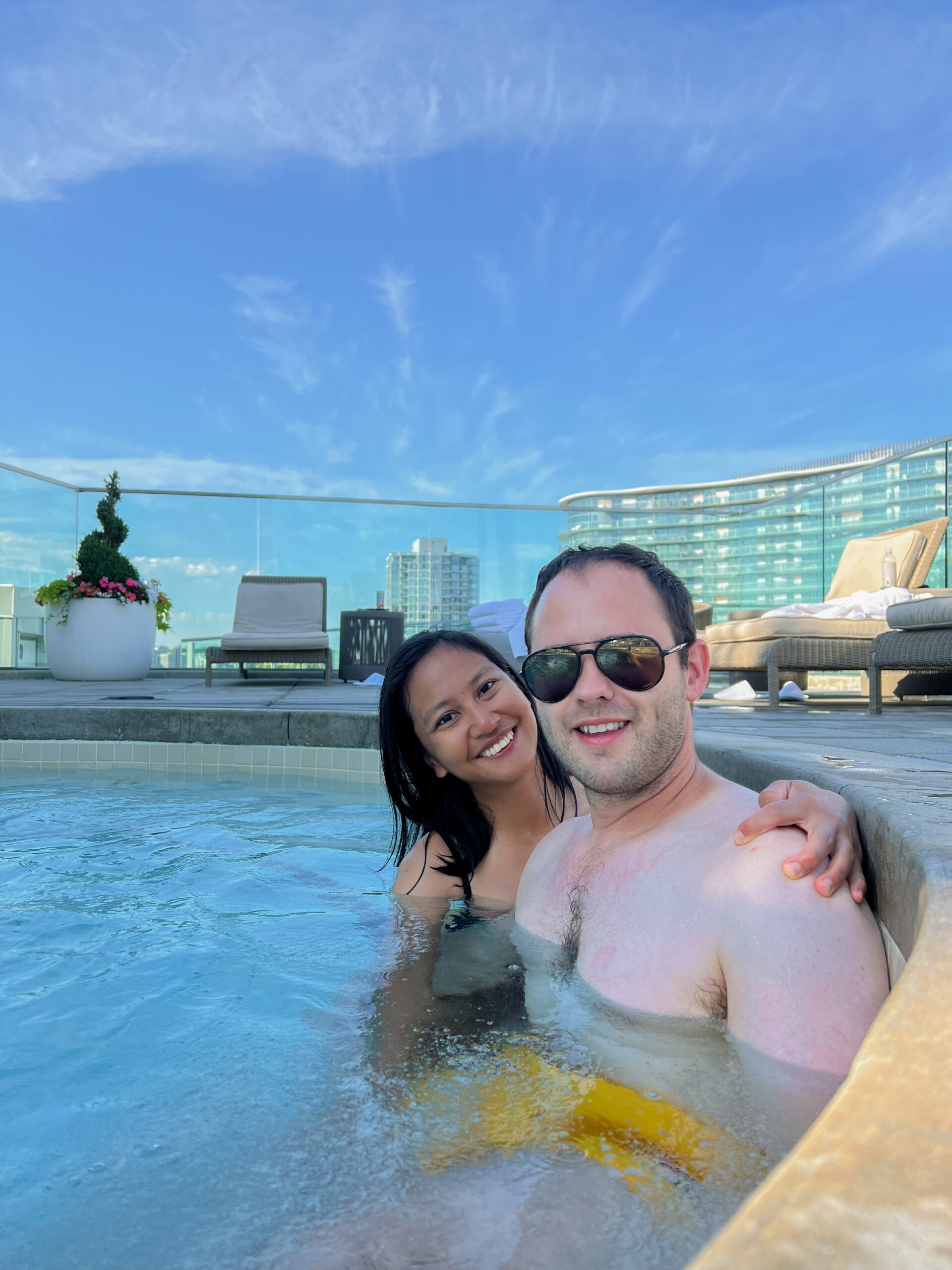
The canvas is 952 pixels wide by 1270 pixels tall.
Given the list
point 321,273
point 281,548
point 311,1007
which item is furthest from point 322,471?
point 311,1007

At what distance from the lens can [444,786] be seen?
257cm

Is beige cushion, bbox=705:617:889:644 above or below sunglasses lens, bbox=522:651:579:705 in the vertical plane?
above

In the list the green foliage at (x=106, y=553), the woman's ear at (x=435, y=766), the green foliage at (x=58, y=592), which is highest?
the green foliage at (x=106, y=553)

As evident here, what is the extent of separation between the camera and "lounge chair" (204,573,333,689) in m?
9.66

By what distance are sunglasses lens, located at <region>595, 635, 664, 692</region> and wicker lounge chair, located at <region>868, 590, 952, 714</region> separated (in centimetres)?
428

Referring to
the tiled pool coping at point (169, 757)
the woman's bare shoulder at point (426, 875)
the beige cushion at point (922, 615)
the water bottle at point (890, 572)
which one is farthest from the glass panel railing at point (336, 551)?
the woman's bare shoulder at point (426, 875)

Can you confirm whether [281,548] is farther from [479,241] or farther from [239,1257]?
[479,241]

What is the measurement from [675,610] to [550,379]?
51.9 meters

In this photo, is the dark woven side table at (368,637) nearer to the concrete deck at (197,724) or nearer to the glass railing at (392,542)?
the glass railing at (392,542)

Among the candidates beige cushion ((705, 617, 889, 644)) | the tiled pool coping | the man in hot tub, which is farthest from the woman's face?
beige cushion ((705, 617, 889, 644))

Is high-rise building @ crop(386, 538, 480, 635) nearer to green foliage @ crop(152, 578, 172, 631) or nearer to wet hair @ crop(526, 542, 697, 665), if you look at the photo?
green foliage @ crop(152, 578, 172, 631)

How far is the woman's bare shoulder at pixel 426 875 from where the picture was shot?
2607 millimetres

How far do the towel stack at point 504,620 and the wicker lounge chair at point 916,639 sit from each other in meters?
3.49

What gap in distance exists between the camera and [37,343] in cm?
4688
